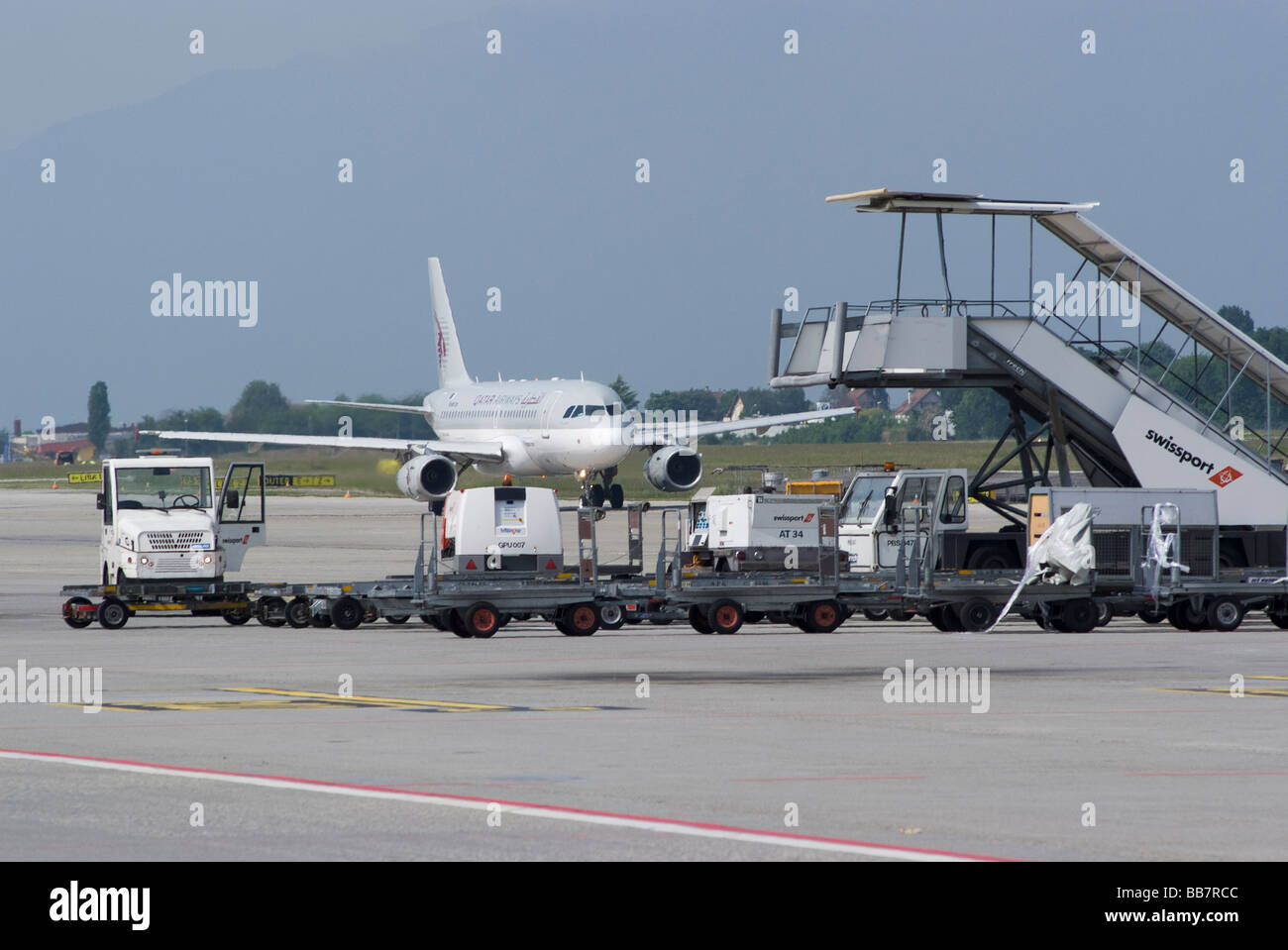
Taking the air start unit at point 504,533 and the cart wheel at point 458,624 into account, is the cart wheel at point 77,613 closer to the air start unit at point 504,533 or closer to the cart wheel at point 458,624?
the air start unit at point 504,533

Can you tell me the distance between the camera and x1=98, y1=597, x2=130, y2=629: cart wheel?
30.2 m

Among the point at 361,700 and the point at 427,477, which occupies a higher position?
the point at 427,477

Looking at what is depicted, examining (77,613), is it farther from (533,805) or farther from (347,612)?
(533,805)

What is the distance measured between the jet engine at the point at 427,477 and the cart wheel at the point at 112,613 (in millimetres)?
31106

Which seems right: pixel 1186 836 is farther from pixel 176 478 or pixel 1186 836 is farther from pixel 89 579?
pixel 89 579

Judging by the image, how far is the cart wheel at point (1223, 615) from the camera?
29.8m

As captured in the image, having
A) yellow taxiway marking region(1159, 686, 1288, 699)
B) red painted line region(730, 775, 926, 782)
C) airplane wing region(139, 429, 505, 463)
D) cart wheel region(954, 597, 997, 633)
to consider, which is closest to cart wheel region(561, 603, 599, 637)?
cart wheel region(954, 597, 997, 633)

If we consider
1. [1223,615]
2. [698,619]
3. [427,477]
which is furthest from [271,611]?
[427,477]

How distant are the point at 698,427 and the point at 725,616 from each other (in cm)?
4599

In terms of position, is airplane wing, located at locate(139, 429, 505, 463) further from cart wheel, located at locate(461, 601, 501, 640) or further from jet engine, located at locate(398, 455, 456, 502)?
cart wheel, located at locate(461, 601, 501, 640)

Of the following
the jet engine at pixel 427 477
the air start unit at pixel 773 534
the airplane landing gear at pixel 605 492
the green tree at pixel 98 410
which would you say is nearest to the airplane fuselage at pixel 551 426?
the airplane landing gear at pixel 605 492

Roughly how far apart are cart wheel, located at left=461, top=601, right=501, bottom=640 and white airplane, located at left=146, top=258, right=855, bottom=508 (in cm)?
3381

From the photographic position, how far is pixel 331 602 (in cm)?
2991

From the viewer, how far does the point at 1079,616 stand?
2925cm
